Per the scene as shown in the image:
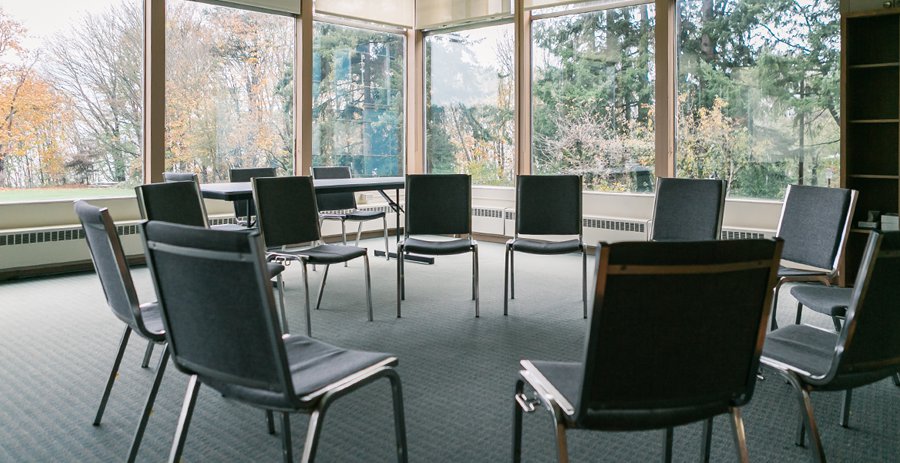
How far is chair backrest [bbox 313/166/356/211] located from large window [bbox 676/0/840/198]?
10.2 feet

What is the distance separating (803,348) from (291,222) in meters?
2.84

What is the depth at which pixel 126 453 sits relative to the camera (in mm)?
2393

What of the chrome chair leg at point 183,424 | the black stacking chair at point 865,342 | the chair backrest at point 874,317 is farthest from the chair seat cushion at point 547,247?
the chrome chair leg at point 183,424

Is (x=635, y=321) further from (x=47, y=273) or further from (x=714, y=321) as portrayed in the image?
(x=47, y=273)

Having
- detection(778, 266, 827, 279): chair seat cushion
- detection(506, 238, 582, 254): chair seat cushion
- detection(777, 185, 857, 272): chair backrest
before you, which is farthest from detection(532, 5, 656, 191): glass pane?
detection(778, 266, 827, 279): chair seat cushion

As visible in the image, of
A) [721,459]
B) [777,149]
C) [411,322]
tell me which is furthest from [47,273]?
[777,149]

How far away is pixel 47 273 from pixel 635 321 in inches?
221

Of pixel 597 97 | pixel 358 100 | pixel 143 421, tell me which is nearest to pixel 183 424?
pixel 143 421

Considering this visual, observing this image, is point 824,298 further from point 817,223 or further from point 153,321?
point 153,321

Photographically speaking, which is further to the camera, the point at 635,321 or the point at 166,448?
the point at 166,448

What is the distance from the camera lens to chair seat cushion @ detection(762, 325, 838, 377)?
2082 mm

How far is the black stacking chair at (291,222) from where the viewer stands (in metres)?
3.99

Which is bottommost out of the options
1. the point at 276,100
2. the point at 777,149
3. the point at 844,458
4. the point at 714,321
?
the point at 844,458

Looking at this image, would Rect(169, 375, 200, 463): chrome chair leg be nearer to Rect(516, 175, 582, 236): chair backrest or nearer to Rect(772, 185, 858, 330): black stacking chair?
Rect(772, 185, 858, 330): black stacking chair
